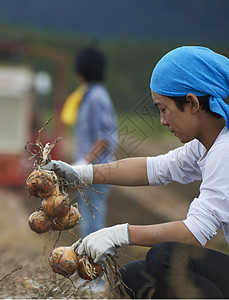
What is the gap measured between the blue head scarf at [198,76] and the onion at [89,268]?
67 cm

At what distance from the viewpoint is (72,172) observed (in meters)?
2.02

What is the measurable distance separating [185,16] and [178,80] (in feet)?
73.3

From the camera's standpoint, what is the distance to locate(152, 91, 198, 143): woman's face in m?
1.78

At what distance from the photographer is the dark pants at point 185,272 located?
1.71 metres

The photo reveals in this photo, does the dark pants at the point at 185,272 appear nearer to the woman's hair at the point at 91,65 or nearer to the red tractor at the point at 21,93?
the woman's hair at the point at 91,65

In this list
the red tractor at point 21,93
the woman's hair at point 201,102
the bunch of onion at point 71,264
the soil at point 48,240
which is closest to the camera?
the woman's hair at point 201,102

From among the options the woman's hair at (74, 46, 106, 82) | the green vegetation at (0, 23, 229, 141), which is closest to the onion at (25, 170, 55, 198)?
the woman's hair at (74, 46, 106, 82)

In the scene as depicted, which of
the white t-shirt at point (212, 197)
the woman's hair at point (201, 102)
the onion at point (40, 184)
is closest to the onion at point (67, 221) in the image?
the onion at point (40, 184)

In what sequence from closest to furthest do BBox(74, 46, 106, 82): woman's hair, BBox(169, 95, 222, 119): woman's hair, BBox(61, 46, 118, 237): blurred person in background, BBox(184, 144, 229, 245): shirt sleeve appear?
BBox(184, 144, 229, 245): shirt sleeve
BBox(169, 95, 222, 119): woman's hair
BBox(61, 46, 118, 237): blurred person in background
BBox(74, 46, 106, 82): woman's hair

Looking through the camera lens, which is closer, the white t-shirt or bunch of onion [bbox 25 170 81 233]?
the white t-shirt

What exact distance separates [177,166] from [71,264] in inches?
21.9

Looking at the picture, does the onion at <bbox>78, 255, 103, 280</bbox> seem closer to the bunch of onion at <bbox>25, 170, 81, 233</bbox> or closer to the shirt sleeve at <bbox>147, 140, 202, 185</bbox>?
the bunch of onion at <bbox>25, 170, 81, 233</bbox>

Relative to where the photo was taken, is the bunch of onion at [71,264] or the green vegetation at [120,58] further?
the green vegetation at [120,58]

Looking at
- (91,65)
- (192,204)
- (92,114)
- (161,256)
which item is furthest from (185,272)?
(91,65)
